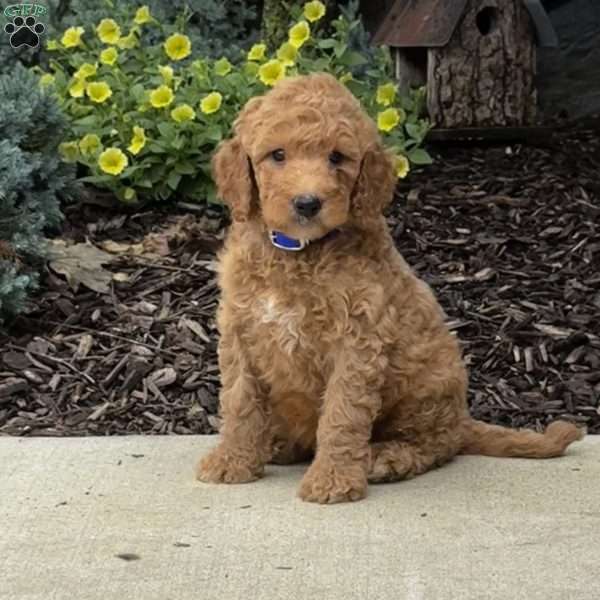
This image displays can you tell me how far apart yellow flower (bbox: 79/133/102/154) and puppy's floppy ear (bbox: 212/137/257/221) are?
262 cm

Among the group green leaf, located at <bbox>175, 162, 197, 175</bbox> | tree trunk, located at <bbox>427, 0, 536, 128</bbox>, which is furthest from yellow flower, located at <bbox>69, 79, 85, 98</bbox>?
tree trunk, located at <bbox>427, 0, 536, 128</bbox>

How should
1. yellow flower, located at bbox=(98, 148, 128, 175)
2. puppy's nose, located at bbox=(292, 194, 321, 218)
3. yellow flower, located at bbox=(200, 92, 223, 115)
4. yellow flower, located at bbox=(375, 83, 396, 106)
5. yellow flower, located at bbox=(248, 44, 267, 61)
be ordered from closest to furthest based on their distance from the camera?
1. puppy's nose, located at bbox=(292, 194, 321, 218)
2. yellow flower, located at bbox=(98, 148, 128, 175)
3. yellow flower, located at bbox=(200, 92, 223, 115)
4. yellow flower, located at bbox=(375, 83, 396, 106)
5. yellow flower, located at bbox=(248, 44, 267, 61)

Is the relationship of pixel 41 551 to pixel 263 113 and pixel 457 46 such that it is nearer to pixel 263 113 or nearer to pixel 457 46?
pixel 263 113

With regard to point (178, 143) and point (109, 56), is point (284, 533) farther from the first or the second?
point (109, 56)

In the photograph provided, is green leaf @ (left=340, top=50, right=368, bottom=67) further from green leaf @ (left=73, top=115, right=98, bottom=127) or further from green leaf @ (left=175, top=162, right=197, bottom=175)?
green leaf @ (left=73, top=115, right=98, bottom=127)

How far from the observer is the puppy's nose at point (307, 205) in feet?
14.3

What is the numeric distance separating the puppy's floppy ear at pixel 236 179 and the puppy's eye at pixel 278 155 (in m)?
0.14

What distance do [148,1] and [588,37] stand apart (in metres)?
2.70

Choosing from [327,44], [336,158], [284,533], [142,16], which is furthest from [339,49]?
[284,533]

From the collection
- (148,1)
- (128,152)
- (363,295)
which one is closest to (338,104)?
(363,295)

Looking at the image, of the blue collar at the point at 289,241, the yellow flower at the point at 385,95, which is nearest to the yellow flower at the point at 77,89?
the yellow flower at the point at 385,95

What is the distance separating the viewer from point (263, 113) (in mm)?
4527

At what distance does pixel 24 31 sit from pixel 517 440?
4.38 m

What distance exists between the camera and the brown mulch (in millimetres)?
5848
